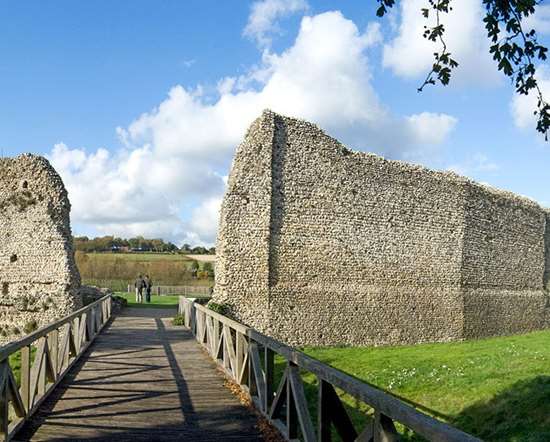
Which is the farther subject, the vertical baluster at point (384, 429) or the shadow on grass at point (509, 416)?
the shadow on grass at point (509, 416)

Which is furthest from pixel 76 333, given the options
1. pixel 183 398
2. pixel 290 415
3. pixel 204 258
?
pixel 204 258

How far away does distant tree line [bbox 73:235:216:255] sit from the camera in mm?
65062

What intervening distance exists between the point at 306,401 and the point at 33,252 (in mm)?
14896

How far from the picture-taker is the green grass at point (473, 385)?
29.5ft

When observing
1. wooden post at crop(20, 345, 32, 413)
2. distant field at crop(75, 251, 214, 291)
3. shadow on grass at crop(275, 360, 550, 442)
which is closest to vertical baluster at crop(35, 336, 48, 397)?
wooden post at crop(20, 345, 32, 413)

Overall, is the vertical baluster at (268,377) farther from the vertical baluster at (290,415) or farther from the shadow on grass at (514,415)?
the shadow on grass at (514,415)

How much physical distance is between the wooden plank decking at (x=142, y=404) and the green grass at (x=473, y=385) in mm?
3023

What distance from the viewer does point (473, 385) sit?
11297mm

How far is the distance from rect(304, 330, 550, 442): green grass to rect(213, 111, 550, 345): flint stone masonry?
7.92 feet

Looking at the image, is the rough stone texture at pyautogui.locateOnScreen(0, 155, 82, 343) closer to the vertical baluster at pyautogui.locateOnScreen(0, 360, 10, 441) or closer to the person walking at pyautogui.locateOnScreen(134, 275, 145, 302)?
the vertical baluster at pyautogui.locateOnScreen(0, 360, 10, 441)

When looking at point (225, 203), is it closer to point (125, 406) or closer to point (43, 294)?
point (43, 294)

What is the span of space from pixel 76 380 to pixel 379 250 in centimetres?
1350

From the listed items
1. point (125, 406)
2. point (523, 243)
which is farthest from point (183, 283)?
point (125, 406)

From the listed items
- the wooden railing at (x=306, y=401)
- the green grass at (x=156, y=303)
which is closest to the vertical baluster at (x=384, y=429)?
the wooden railing at (x=306, y=401)
